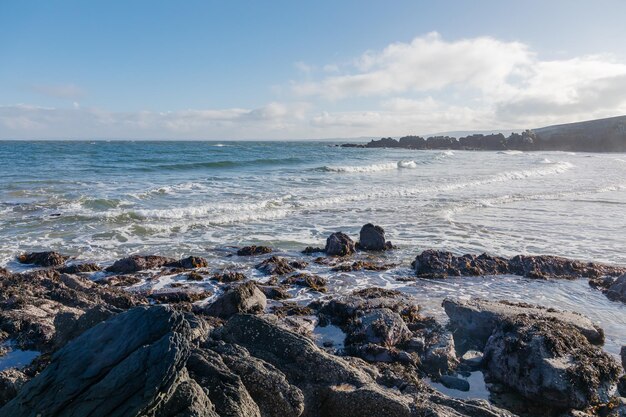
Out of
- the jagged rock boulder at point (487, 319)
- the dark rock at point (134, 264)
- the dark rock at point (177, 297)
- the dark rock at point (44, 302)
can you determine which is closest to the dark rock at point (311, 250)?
the dark rock at point (134, 264)

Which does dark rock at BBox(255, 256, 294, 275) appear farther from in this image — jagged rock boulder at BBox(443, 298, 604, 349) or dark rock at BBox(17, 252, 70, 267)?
dark rock at BBox(17, 252, 70, 267)

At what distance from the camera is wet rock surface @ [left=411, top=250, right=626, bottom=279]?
31.4 ft

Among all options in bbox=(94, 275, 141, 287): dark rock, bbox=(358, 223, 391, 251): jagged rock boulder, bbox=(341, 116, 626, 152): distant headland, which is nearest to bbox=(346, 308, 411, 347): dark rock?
bbox=(94, 275, 141, 287): dark rock

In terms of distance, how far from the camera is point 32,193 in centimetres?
2017

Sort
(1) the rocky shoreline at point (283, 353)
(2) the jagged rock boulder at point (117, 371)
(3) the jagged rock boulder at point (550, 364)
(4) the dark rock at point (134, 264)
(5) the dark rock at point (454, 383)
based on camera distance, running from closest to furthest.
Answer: (2) the jagged rock boulder at point (117, 371)
(1) the rocky shoreline at point (283, 353)
(3) the jagged rock boulder at point (550, 364)
(5) the dark rock at point (454, 383)
(4) the dark rock at point (134, 264)

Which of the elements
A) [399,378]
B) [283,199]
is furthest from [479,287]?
[283,199]

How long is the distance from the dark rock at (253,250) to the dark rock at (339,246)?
1.50 m

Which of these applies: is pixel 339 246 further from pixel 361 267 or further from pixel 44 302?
pixel 44 302

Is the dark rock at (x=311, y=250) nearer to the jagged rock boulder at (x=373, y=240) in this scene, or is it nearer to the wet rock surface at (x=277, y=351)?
the jagged rock boulder at (x=373, y=240)

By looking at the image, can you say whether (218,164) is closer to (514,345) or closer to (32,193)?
(32,193)

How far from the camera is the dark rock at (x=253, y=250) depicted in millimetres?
11078

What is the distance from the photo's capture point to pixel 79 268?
966cm

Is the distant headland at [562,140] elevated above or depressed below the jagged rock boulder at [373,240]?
above

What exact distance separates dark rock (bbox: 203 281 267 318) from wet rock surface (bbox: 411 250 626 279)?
386 centimetres
